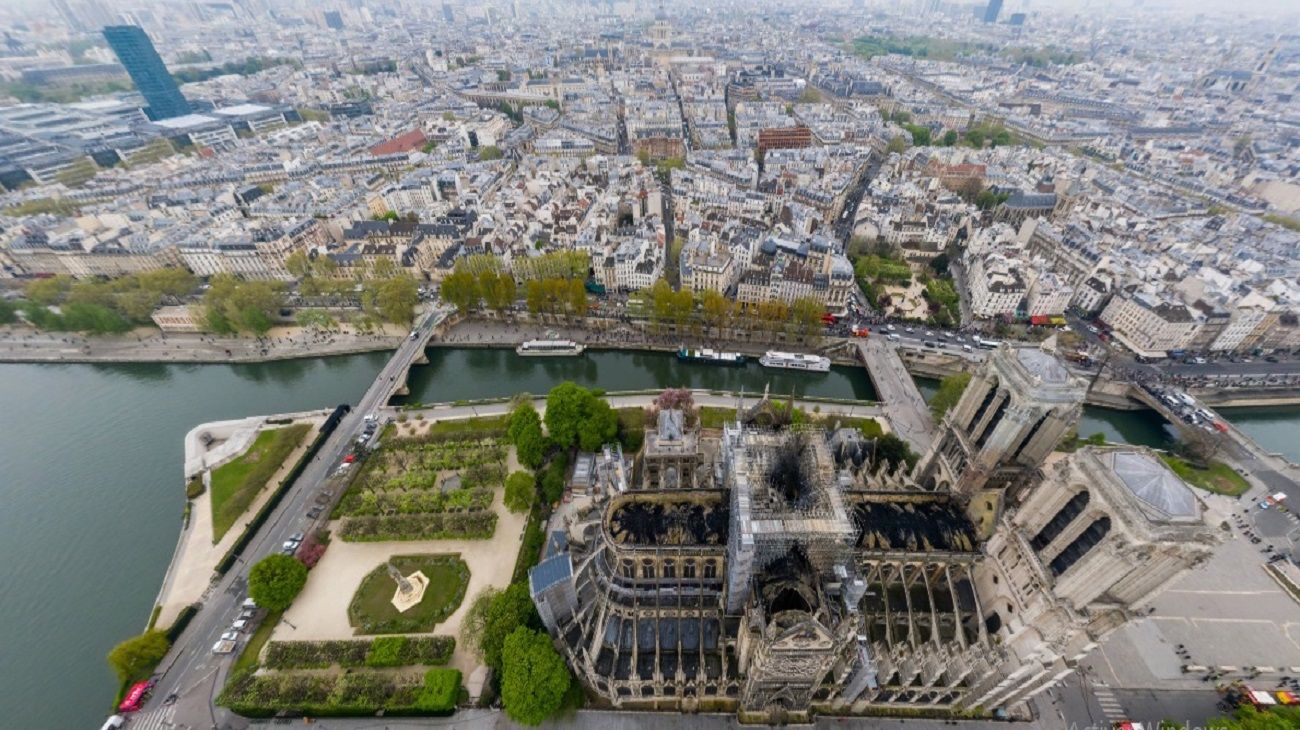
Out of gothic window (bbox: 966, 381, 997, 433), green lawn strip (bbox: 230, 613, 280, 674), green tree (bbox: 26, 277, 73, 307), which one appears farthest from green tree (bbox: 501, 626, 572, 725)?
green tree (bbox: 26, 277, 73, 307)

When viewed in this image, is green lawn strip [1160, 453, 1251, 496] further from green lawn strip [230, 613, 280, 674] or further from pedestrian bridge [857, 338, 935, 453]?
green lawn strip [230, 613, 280, 674]

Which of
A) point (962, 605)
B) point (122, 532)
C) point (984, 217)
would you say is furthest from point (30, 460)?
point (984, 217)

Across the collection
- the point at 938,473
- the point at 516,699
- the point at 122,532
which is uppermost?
the point at 938,473

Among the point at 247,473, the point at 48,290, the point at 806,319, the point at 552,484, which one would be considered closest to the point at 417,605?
the point at 552,484

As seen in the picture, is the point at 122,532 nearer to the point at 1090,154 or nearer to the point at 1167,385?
the point at 1167,385

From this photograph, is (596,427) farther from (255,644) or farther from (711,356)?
(255,644)

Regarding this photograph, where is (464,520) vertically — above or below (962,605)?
below

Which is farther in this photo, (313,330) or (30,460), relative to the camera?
(313,330)

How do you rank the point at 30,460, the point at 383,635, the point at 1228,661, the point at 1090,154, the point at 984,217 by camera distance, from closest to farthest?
the point at 1228,661
the point at 383,635
the point at 30,460
the point at 984,217
the point at 1090,154
